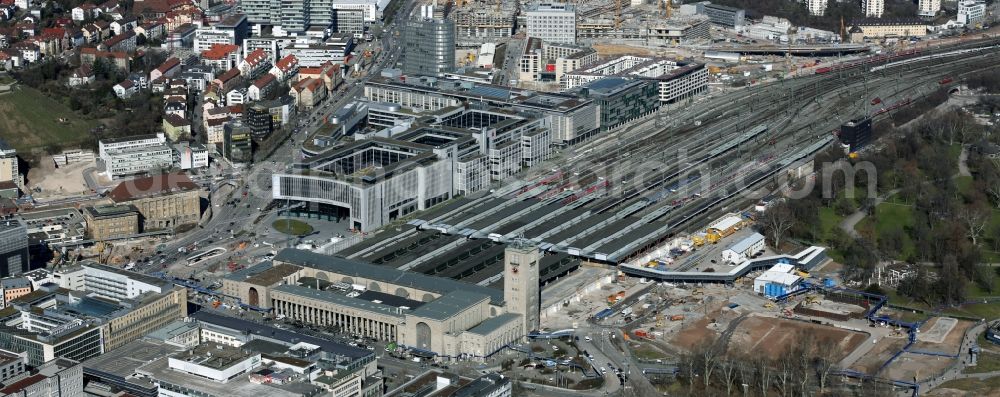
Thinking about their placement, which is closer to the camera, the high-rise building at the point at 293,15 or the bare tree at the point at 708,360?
the bare tree at the point at 708,360

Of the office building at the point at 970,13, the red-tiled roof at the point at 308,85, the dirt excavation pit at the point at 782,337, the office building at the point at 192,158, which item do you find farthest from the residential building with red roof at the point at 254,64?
the office building at the point at 970,13

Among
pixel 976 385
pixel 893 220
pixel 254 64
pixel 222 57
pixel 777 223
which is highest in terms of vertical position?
pixel 222 57

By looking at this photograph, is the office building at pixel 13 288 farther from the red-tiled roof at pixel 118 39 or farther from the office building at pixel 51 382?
the red-tiled roof at pixel 118 39

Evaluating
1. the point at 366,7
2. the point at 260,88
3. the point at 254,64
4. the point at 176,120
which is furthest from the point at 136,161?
the point at 366,7

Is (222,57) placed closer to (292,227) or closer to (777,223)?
(292,227)

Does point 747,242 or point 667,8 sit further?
point 667,8

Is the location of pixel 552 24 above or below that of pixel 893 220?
above
